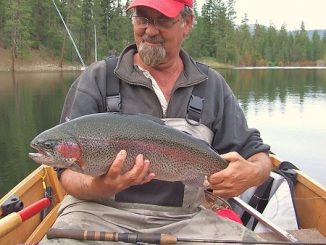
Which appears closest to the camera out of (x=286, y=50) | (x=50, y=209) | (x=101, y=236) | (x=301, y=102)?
(x=101, y=236)

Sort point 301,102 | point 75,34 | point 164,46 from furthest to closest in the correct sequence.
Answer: point 75,34 < point 301,102 < point 164,46

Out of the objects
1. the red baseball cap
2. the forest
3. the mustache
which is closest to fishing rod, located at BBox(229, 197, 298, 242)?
the mustache

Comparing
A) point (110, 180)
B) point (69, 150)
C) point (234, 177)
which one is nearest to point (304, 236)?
point (234, 177)

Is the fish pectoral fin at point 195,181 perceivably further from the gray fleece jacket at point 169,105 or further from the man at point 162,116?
the gray fleece jacket at point 169,105

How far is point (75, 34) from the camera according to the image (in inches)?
2820

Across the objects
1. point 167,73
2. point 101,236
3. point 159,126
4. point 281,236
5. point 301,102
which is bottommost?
point 301,102

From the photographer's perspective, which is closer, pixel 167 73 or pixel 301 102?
pixel 167 73

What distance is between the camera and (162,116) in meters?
3.31

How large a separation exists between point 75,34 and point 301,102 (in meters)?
49.0

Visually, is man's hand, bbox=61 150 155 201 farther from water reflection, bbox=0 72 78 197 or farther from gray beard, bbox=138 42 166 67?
water reflection, bbox=0 72 78 197

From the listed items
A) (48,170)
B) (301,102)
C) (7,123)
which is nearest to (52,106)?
(7,123)

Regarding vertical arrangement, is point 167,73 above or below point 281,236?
above

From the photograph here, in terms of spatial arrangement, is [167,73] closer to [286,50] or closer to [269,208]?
[269,208]

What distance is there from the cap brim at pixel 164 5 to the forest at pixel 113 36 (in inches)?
1497
